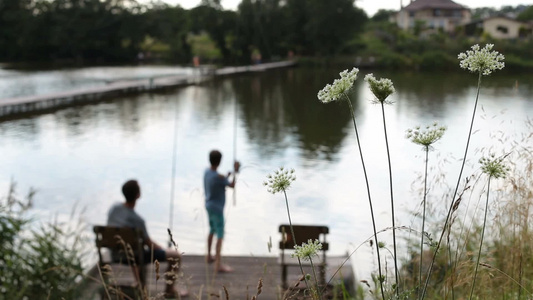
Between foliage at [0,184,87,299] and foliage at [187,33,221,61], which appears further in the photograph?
foliage at [187,33,221,61]

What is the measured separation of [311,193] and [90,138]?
7.73 metres

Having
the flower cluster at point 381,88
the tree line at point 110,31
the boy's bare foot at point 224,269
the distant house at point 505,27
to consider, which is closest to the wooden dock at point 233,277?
the boy's bare foot at point 224,269

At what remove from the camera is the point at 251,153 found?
44.3 feet

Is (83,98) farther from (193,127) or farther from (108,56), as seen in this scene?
(108,56)

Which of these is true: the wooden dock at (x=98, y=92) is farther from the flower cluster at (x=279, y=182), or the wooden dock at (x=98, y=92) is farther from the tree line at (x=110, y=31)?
the flower cluster at (x=279, y=182)

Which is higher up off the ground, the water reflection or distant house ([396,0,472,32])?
distant house ([396,0,472,32])

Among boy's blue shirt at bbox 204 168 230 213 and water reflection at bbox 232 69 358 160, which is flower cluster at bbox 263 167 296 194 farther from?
water reflection at bbox 232 69 358 160

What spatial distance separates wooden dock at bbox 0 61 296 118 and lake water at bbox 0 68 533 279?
86 cm

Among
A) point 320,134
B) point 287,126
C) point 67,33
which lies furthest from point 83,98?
point 67,33

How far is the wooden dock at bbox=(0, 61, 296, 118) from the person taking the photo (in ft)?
66.0

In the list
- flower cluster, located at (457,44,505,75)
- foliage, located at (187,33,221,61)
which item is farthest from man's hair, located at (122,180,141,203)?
foliage, located at (187,33,221,61)

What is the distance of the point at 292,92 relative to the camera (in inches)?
1057

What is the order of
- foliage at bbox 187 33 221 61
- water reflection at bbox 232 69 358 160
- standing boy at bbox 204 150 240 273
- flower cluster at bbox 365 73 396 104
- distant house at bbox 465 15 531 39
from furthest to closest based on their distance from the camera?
foliage at bbox 187 33 221 61 < water reflection at bbox 232 69 358 160 < distant house at bbox 465 15 531 39 < standing boy at bbox 204 150 240 273 < flower cluster at bbox 365 73 396 104

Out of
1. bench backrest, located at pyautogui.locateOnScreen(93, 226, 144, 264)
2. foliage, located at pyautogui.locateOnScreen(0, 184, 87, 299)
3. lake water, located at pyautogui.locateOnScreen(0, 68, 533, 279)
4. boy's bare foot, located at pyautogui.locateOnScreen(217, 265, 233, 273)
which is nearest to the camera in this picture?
bench backrest, located at pyautogui.locateOnScreen(93, 226, 144, 264)
